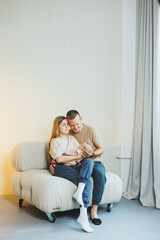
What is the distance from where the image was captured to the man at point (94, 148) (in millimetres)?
2676

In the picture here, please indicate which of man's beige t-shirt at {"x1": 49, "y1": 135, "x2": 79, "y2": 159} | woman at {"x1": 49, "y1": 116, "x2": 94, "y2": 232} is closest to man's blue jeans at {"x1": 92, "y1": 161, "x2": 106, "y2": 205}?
woman at {"x1": 49, "y1": 116, "x2": 94, "y2": 232}

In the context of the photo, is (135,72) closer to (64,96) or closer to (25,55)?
(64,96)

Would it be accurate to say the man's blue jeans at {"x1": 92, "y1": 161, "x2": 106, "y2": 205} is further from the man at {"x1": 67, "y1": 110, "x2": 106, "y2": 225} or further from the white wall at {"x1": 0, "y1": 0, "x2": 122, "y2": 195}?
the white wall at {"x1": 0, "y1": 0, "x2": 122, "y2": 195}

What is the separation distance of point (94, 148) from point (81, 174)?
0.53m

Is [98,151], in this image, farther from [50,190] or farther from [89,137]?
[50,190]

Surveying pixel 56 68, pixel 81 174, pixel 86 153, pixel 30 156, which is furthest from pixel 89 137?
pixel 56 68

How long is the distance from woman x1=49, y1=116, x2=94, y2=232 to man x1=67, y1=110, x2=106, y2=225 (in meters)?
0.08

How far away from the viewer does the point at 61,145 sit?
292cm

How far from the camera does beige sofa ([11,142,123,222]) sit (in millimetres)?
2514

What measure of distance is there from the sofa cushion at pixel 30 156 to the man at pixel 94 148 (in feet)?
1.28

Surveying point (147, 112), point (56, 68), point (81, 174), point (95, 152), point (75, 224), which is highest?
point (56, 68)

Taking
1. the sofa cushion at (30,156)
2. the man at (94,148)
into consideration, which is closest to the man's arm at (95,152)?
the man at (94,148)

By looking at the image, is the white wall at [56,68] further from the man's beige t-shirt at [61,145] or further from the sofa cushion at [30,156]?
the man's beige t-shirt at [61,145]

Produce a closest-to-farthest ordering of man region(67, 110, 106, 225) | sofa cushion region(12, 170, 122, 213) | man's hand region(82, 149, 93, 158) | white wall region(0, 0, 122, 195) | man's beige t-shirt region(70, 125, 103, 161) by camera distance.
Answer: sofa cushion region(12, 170, 122, 213) < man region(67, 110, 106, 225) < man's hand region(82, 149, 93, 158) < man's beige t-shirt region(70, 125, 103, 161) < white wall region(0, 0, 122, 195)
